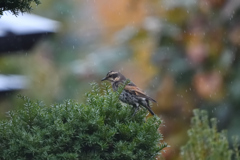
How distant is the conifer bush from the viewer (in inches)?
254

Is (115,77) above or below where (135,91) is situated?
above

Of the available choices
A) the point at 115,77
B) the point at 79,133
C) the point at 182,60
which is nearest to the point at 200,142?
the point at 79,133

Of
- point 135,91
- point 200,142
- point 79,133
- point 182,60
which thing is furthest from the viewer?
point 182,60

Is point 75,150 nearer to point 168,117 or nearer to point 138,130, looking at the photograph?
point 138,130

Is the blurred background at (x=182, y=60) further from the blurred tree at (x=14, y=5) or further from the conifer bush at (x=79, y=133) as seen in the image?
the blurred tree at (x=14, y=5)

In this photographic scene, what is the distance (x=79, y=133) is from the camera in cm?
649

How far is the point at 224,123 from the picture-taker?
10297 mm

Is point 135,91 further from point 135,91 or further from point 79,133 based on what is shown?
point 79,133

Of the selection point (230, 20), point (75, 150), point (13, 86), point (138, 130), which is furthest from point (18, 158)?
point (13, 86)

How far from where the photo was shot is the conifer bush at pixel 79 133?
21.1ft

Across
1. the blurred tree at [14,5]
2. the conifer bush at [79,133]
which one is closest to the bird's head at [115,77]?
the conifer bush at [79,133]

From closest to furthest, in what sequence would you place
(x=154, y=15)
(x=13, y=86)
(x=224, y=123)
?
(x=224, y=123)
(x=154, y=15)
(x=13, y=86)

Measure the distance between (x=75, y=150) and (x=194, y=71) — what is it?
455 cm

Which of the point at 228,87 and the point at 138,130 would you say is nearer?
the point at 138,130
